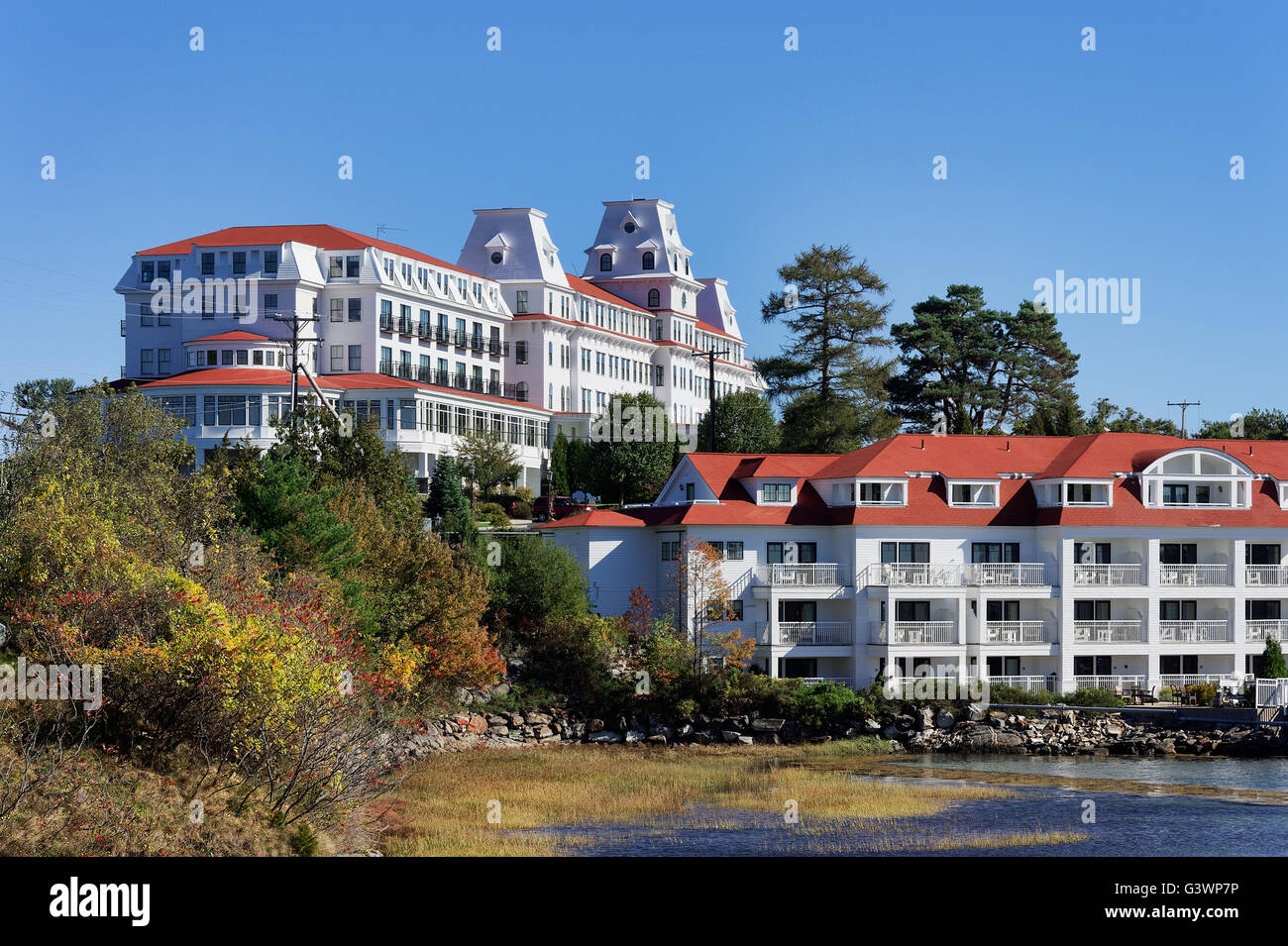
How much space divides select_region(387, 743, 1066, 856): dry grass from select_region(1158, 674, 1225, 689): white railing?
15877 mm

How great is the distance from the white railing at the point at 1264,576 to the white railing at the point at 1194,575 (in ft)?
2.76

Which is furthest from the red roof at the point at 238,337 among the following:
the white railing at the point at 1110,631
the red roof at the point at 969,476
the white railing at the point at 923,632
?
the white railing at the point at 1110,631

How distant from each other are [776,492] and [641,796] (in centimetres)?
2221

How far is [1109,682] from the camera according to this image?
55094 mm

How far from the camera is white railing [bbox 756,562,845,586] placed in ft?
180

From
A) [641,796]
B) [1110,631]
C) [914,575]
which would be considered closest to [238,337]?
[914,575]

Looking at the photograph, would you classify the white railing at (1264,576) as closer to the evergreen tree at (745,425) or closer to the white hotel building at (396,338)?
the white hotel building at (396,338)

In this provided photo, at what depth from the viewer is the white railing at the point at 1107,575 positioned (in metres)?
55.8

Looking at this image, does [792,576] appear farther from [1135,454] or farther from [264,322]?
[264,322]

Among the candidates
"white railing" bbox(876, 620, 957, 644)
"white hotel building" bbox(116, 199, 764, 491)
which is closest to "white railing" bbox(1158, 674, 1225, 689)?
"white railing" bbox(876, 620, 957, 644)

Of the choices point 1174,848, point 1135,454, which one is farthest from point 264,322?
point 1174,848

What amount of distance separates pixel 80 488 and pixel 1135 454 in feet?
144

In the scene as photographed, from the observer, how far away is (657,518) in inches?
2272

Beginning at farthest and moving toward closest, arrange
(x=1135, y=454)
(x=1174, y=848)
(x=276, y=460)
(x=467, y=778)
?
(x=1135, y=454)
(x=276, y=460)
(x=467, y=778)
(x=1174, y=848)
